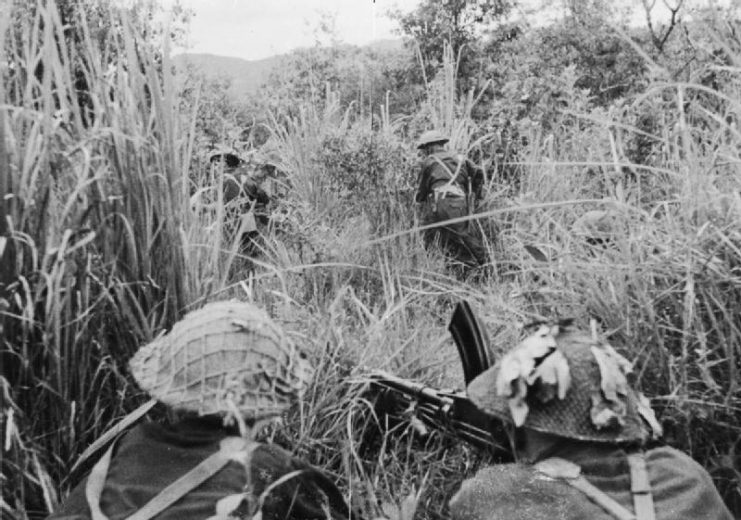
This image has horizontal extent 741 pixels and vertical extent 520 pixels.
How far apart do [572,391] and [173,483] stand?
0.92 m

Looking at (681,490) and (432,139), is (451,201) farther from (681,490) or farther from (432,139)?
(681,490)

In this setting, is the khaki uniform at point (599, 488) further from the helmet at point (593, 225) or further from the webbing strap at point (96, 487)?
the helmet at point (593, 225)

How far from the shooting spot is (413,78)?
13.5 m

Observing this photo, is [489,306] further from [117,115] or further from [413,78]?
[413,78]

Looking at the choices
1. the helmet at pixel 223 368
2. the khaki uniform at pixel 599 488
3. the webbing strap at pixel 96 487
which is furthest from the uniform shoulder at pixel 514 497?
the webbing strap at pixel 96 487

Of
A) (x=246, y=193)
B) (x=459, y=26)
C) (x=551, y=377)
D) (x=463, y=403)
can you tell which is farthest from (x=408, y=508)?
(x=459, y=26)

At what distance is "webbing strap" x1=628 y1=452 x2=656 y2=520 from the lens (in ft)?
5.74

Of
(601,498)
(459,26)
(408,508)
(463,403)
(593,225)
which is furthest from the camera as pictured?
(459,26)

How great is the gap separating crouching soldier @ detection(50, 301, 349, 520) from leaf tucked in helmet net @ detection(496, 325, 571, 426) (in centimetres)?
51

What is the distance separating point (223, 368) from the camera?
1895 mm

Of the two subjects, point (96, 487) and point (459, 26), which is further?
point (459, 26)

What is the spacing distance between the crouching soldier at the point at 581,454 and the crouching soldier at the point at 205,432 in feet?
1.64

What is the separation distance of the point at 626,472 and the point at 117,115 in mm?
1696

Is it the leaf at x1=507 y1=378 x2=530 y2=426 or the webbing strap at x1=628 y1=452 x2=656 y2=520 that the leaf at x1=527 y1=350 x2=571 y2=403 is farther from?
the webbing strap at x1=628 y1=452 x2=656 y2=520
